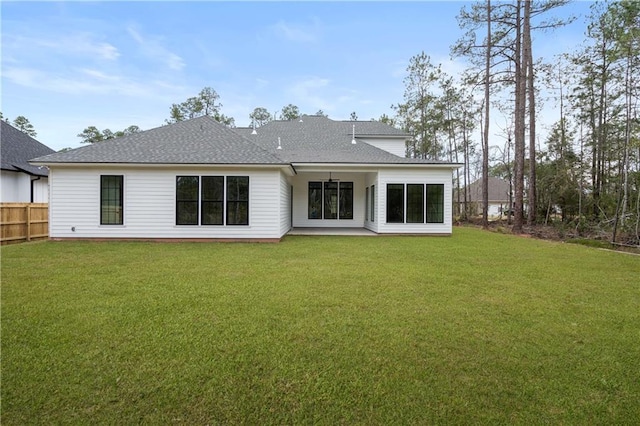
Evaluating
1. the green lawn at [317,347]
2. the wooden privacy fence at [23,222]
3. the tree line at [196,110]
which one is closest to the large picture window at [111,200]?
the wooden privacy fence at [23,222]

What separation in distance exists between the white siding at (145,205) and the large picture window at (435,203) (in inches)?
223

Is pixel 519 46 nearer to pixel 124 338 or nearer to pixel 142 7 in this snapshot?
pixel 142 7

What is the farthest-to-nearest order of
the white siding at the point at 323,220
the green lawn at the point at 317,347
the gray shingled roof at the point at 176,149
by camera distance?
1. the white siding at the point at 323,220
2. the gray shingled roof at the point at 176,149
3. the green lawn at the point at 317,347

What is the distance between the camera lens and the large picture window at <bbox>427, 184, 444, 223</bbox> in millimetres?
12680

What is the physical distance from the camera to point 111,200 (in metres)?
10.6

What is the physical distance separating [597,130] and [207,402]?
21.4 metres

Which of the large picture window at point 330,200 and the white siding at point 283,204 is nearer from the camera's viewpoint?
the white siding at point 283,204

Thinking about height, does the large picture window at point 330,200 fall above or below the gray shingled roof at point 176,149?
below

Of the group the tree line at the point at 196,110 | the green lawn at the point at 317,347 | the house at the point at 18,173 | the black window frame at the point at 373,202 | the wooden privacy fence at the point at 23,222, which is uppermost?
the tree line at the point at 196,110

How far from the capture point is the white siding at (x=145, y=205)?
34.5ft

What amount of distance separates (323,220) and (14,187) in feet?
46.1

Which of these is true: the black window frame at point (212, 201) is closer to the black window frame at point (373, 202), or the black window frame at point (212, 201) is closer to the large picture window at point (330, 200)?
the large picture window at point (330, 200)

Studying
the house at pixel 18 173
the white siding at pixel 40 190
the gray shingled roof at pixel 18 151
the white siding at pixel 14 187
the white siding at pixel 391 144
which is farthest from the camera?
the white siding at pixel 391 144

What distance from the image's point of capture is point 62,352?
2871 mm
